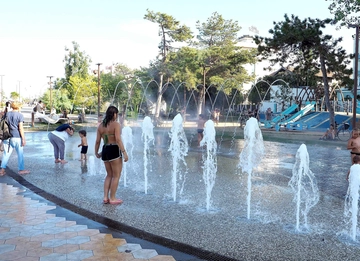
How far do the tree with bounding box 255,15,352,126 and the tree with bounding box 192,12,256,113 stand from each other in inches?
405

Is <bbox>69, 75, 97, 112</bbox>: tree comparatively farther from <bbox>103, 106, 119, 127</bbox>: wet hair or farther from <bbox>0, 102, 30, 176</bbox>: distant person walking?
<bbox>103, 106, 119, 127</bbox>: wet hair

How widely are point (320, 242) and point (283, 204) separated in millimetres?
1746

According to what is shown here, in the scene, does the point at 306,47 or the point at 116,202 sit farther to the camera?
the point at 306,47

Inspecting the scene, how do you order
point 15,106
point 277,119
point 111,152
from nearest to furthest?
point 111,152
point 15,106
point 277,119

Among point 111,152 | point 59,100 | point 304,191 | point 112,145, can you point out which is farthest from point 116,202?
point 59,100

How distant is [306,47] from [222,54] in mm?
13980

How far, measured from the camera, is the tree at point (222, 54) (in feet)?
107

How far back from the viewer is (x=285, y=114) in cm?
3017

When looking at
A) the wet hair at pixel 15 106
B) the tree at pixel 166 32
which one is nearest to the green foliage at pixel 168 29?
the tree at pixel 166 32

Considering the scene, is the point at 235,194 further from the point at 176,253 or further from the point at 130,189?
the point at 176,253

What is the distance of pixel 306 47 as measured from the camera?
19.7 meters

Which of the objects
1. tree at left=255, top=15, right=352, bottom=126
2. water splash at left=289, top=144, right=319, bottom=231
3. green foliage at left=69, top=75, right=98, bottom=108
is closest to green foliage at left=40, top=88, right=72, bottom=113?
green foliage at left=69, top=75, right=98, bottom=108

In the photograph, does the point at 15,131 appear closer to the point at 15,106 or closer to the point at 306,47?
the point at 15,106

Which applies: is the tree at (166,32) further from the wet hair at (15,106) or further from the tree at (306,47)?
the wet hair at (15,106)
